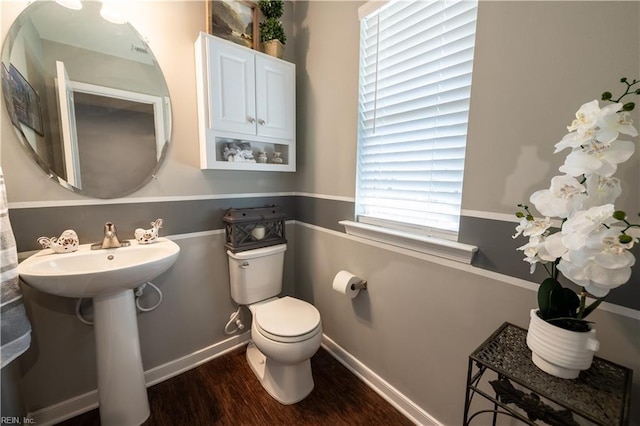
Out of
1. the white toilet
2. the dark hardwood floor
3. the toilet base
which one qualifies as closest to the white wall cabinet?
the white toilet

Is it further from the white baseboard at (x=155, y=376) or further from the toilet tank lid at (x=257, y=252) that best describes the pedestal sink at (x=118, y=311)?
the toilet tank lid at (x=257, y=252)

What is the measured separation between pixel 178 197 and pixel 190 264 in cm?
42

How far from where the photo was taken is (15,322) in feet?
2.98

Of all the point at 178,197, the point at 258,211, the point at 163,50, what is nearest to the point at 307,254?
the point at 258,211

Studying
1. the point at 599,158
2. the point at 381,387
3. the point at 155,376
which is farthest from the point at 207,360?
the point at 599,158

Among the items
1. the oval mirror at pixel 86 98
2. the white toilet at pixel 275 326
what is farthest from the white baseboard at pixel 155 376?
the oval mirror at pixel 86 98

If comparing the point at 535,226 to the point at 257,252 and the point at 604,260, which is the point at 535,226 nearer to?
the point at 604,260

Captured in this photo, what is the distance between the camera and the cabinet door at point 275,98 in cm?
155

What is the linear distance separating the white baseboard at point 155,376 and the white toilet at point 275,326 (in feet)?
0.55

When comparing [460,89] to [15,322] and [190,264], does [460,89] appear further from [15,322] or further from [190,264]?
[15,322]

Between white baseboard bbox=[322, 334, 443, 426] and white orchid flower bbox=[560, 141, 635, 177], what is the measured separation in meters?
1.26

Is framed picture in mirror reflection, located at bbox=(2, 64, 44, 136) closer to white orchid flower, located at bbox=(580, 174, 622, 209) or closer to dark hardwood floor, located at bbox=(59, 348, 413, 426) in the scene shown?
dark hardwood floor, located at bbox=(59, 348, 413, 426)

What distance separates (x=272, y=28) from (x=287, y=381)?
6.90ft

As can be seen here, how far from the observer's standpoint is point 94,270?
103cm
